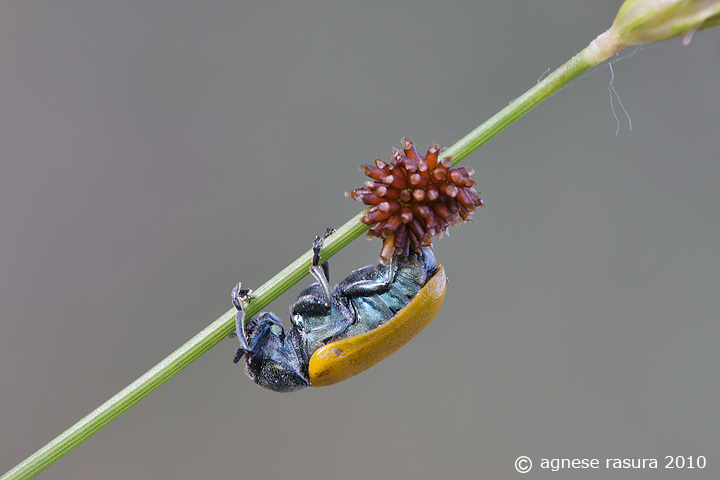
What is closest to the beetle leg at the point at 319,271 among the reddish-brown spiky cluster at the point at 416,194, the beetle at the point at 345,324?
the beetle at the point at 345,324

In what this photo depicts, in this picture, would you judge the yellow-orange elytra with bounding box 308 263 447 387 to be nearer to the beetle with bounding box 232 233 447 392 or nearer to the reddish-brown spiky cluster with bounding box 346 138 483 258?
the beetle with bounding box 232 233 447 392

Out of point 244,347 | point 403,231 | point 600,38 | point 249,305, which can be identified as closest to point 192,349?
point 249,305

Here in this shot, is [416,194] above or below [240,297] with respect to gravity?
above

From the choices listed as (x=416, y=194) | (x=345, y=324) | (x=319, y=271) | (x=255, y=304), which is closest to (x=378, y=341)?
(x=345, y=324)

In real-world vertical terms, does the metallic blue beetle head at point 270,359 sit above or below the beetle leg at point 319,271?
below

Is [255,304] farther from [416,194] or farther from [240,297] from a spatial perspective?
[416,194]

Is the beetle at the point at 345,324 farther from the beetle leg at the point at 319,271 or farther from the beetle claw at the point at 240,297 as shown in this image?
the beetle claw at the point at 240,297

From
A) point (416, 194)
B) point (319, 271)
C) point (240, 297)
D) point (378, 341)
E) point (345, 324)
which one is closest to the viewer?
point (416, 194)
